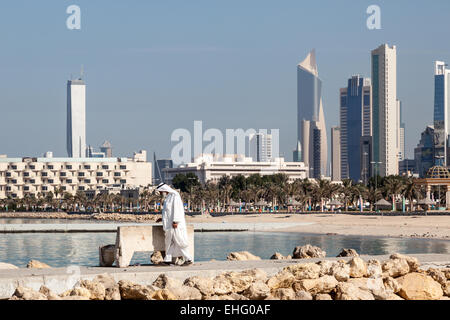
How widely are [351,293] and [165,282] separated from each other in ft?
9.36

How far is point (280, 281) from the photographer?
42.2 ft

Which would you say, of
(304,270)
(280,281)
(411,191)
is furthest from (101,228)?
(280,281)

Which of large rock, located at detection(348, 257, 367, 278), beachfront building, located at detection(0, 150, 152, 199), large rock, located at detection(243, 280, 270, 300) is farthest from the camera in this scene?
beachfront building, located at detection(0, 150, 152, 199)

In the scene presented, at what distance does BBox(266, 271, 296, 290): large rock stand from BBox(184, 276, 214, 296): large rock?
3.25ft

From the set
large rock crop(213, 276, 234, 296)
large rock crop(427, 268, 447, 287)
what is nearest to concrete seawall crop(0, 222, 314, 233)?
large rock crop(427, 268, 447, 287)

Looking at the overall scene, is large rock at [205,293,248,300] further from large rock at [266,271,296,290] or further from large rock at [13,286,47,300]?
large rock at [13,286,47,300]

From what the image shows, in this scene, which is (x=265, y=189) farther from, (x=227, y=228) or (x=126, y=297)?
(x=126, y=297)

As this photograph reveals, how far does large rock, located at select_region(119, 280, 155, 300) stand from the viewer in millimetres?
11743

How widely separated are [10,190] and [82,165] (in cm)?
1708

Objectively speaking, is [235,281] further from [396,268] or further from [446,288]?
[446,288]

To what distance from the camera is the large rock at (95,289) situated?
11.6 metres

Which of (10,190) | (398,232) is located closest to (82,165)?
(10,190)
